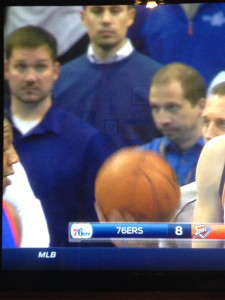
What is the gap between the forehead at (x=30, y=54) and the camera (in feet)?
10.5

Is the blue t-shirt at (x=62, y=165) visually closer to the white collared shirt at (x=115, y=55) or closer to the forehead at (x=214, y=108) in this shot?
the white collared shirt at (x=115, y=55)

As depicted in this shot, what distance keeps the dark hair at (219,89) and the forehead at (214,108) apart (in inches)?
0.7

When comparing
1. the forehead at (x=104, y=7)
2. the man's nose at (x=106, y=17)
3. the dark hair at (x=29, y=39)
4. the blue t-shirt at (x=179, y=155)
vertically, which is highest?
the forehead at (x=104, y=7)

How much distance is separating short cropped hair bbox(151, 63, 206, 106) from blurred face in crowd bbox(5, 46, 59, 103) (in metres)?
0.46

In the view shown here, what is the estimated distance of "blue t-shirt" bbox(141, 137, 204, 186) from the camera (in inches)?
122

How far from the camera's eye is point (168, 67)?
3.14m

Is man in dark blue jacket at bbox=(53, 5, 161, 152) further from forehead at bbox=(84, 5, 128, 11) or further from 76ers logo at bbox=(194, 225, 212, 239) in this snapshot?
76ers logo at bbox=(194, 225, 212, 239)

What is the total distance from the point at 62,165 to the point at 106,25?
64 centimetres

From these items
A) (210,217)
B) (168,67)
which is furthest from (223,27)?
(210,217)

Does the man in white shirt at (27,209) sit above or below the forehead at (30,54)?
below

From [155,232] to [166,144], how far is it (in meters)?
0.38

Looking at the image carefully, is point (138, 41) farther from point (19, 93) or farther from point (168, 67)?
point (19, 93)

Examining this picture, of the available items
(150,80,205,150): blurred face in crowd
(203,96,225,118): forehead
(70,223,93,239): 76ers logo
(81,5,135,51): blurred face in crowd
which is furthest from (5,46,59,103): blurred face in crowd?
(203,96,225,118): forehead
